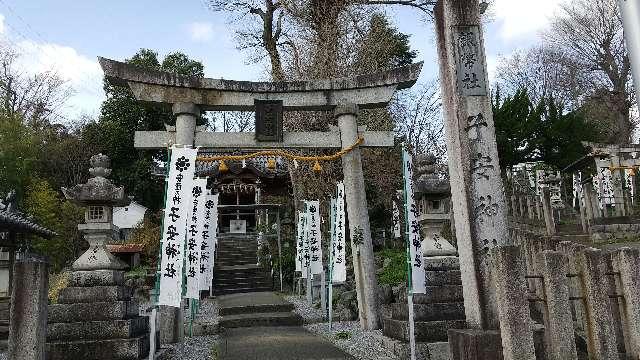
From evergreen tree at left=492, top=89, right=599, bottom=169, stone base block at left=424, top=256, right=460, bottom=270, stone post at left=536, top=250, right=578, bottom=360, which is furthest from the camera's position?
evergreen tree at left=492, top=89, right=599, bottom=169

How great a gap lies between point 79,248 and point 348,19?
1765 cm

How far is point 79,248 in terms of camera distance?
981 inches

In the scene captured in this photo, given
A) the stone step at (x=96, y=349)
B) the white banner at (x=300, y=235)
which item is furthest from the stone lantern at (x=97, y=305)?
the white banner at (x=300, y=235)

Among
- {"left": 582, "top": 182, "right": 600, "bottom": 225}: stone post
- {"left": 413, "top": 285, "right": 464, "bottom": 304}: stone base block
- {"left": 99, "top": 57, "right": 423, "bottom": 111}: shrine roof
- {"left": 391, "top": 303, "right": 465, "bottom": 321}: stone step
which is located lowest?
{"left": 391, "top": 303, "right": 465, "bottom": 321}: stone step

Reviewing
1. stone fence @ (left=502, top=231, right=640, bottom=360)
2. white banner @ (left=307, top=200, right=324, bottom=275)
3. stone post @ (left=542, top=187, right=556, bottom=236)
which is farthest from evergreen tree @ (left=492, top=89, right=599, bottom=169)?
stone fence @ (left=502, top=231, right=640, bottom=360)

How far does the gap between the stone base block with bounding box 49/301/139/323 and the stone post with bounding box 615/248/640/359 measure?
640cm

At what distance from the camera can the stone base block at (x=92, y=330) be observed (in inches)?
266

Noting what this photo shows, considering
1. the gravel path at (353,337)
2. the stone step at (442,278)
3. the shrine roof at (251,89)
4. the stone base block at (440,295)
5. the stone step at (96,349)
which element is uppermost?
the shrine roof at (251,89)

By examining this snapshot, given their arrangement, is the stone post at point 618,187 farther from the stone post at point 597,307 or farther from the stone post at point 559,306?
the stone post at point 559,306

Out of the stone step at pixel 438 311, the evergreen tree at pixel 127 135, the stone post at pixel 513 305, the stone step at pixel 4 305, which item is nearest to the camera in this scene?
the stone post at pixel 513 305

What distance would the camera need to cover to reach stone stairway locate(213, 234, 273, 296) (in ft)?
65.0

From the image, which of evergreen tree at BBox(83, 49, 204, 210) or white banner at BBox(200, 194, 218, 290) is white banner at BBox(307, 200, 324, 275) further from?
evergreen tree at BBox(83, 49, 204, 210)

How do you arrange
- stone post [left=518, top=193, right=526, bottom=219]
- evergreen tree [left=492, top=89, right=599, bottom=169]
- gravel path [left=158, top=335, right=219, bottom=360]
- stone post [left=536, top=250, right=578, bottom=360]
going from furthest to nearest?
evergreen tree [left=492, top=89, right=599, bottom=169]
stone post [left=518, top=193, right=526, bottom=219]
gravel path [left=158, top=335, right=219, bottom=360]
stone post [left=536, top=250, right=578, bottom=360]

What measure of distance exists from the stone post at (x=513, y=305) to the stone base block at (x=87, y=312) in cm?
536
